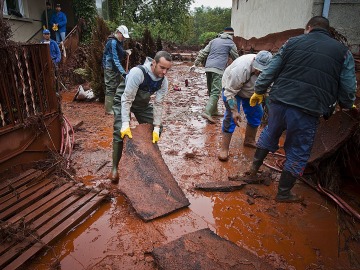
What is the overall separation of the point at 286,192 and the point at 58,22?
1042 cm

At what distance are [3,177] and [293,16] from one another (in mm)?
6212

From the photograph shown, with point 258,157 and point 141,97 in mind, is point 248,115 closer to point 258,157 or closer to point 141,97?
point 258,157

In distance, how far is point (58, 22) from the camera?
10086mm

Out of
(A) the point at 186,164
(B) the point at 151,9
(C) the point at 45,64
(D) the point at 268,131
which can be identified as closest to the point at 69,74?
(C) the point at 45,64

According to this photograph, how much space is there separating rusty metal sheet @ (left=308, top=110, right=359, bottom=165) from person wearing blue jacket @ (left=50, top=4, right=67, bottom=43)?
9.78 meters

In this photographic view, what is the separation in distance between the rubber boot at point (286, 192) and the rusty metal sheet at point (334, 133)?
554 millimetres

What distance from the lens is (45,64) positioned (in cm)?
346

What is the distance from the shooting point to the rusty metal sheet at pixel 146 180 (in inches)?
110

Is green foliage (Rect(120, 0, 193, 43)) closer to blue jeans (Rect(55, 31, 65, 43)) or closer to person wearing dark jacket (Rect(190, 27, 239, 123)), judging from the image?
blue jeans (Rect(55, 31, 65, 43))

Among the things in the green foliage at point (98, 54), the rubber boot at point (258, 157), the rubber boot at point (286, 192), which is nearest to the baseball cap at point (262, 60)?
the rubber boot at point (258, 157)

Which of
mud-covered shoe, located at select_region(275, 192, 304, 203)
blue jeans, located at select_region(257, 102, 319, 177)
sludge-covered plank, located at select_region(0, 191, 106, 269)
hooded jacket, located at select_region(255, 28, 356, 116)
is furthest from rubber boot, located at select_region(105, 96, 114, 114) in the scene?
mud-covered shoe, located at select_region(275, 192, 304, 203)

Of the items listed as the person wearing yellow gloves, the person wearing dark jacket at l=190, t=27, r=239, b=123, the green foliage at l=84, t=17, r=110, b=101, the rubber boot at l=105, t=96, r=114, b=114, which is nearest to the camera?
the person wearing yellow gloves

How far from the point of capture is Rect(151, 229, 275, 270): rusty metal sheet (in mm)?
2084

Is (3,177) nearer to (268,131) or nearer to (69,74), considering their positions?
(268,131)
